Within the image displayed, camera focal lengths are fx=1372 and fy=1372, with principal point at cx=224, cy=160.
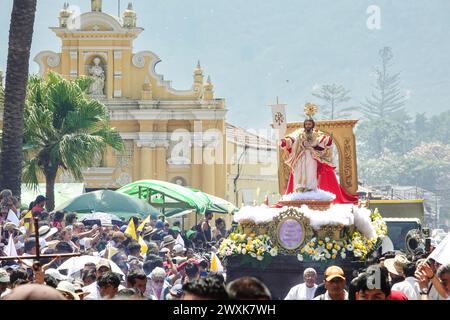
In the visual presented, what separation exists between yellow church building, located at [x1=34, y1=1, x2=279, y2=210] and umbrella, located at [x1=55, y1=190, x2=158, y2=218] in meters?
27.7

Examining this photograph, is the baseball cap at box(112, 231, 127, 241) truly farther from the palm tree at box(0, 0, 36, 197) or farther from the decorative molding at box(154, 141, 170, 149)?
the decorative molding at box(154, 141, 170, 149)

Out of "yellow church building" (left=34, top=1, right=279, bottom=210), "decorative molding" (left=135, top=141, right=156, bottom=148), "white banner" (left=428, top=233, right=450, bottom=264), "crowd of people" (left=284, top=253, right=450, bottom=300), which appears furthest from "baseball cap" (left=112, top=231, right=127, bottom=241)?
"decorative molding" (left=135, top=141, right=156, bottom=148)

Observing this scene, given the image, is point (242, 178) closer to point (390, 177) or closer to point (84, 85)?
point (84, 85)

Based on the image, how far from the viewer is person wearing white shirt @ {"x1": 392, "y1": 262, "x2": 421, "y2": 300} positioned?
43.9 feet

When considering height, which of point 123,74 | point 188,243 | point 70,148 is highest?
point 123,74

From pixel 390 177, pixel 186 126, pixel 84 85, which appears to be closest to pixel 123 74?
pixel 186 126

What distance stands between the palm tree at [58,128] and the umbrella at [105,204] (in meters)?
6.22

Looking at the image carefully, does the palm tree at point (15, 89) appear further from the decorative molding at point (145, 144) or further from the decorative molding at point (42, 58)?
the decorative molding at point (42, 58)

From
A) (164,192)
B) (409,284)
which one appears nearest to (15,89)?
(164,192)

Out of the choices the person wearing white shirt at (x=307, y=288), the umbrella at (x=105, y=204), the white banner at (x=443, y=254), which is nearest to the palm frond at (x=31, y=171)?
the umbrella at (x=105, y=204)

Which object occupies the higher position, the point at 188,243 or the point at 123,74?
the point at 123,74

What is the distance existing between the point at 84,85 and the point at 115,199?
→ 10014mm
